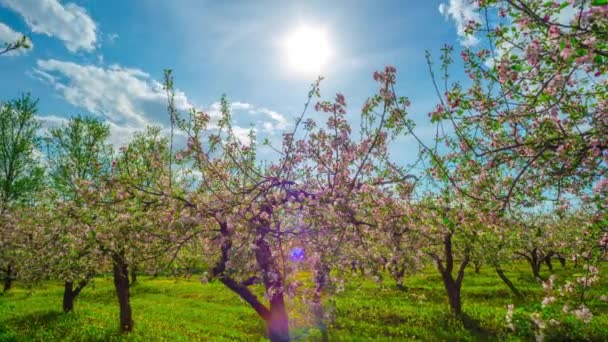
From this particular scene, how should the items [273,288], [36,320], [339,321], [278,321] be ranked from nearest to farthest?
[273,288]
[278,321]
[36,320]
[339,321]

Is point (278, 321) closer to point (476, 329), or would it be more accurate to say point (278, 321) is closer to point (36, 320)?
point (476, 329)

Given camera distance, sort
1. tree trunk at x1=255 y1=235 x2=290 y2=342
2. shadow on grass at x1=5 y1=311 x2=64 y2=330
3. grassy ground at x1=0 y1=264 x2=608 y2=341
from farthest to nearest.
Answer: shadow on grass at x1=5 y1=311 x2=64 y2=330 → grassy ground at x1=0 y1=264 x2=608 y2=341 → tree trunk at x1=255 y1=235 x2=290 y2=342

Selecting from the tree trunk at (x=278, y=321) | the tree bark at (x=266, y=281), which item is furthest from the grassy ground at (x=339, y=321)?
the tree bark at (x=266, y=281)

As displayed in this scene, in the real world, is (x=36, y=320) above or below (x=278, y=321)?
below

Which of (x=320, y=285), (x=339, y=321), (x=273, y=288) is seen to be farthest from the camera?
(x=339, y=321)

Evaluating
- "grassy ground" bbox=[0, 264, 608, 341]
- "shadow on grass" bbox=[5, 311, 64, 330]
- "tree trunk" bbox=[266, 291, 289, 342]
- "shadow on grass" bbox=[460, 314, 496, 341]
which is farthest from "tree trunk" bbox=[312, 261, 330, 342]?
"shadow on grass" bbox=[5, 311, 64, 330]

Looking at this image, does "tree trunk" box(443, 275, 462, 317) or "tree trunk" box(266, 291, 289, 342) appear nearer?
"tree trunk" box(266, 291, 289, 342)

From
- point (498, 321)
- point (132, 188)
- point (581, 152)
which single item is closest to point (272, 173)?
point (132, 188)

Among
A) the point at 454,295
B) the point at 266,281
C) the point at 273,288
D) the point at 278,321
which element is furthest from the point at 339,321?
the point at 273,288

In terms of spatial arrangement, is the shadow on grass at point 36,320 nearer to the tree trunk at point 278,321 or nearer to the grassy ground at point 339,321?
the grassy ground at point 339,321

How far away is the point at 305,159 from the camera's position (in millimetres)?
10070

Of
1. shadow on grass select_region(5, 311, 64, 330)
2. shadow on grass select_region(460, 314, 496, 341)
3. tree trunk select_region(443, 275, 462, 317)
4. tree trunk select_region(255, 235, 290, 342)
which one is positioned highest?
tree trunk select_region(255, 235, 290, 342)

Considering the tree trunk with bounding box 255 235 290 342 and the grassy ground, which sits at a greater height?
the tree trunk with bounding box 255 235 290 342

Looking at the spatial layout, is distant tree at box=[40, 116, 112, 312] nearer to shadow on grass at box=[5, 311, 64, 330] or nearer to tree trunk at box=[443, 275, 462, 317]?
shadow on grass at box=[5, 311, 64, 330]
